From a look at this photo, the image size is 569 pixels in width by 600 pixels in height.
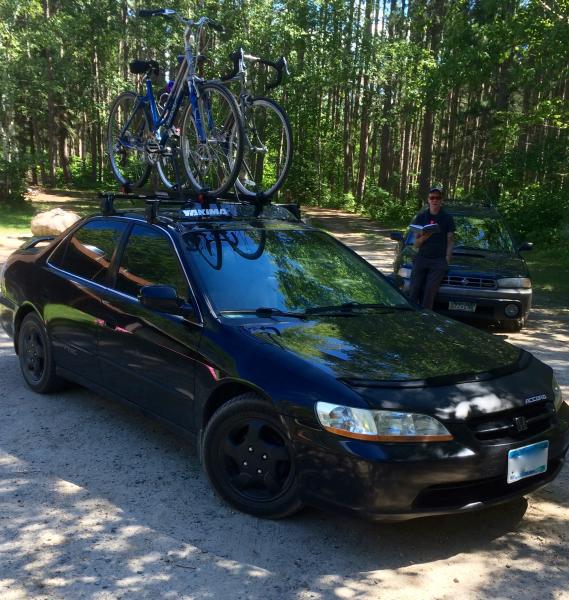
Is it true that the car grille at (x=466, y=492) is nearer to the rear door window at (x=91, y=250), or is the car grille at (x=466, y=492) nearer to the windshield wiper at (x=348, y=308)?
the windshield wiper at (x=348, y=308)

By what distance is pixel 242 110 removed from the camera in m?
5.98

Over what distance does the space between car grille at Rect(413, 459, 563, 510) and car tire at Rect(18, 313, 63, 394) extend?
341 centimetres

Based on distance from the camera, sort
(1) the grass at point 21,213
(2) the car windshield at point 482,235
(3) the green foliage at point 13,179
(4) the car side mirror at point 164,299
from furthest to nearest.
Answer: (3) the green foliage at point 13,179, (1) the grass at point 21,213, (2) the car windshield at point 482,235, (4) the car side mirror at point 164,299

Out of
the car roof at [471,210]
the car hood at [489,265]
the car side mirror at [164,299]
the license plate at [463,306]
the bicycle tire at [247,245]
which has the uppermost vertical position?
the car roof at [471,210]

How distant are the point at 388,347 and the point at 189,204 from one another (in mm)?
2123

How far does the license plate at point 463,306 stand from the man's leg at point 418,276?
540 mm

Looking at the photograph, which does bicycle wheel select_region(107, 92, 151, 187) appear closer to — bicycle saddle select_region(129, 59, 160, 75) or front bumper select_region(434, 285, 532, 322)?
bicycle saddle select_region(129, 59, 160, 75)

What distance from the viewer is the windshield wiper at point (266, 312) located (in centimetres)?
395

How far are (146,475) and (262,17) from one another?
26.4m

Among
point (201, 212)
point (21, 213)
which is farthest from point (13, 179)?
point (201, 212)

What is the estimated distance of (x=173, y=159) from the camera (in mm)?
6348

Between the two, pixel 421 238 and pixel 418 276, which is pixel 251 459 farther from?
pixel 418 276

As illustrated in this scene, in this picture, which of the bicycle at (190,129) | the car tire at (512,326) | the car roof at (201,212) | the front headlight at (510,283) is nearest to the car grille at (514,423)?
the car roof at (201,212)

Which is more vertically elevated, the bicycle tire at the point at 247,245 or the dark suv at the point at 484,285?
the bicycle tire at the point at 247,245
